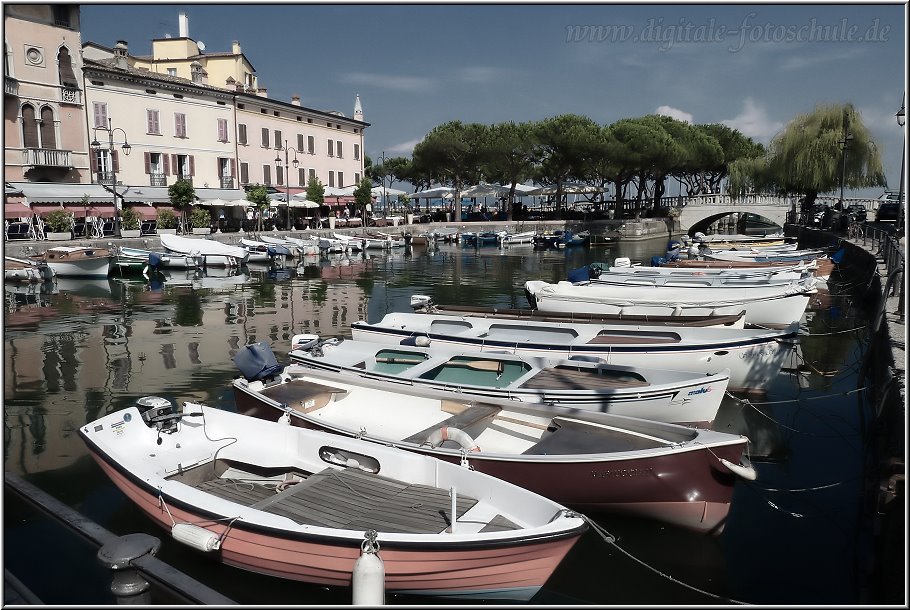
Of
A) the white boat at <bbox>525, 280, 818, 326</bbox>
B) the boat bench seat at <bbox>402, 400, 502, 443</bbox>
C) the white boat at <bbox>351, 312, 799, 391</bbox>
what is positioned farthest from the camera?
the white boat at <bbox>525, 280, 818, 326</bbox>

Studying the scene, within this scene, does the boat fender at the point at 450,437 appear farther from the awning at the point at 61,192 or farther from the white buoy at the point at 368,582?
the awning at the point at 61,192

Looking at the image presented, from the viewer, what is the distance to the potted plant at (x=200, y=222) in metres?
40.2

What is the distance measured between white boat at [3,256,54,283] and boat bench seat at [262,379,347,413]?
22881mm

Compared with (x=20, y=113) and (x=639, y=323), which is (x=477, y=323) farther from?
(x=20, y=113)

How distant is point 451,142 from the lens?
2243 inches

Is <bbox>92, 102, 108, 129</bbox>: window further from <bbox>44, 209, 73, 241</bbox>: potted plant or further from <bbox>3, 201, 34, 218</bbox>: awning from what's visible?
<bbox>3, 201, 34, 218</bbox>: awning

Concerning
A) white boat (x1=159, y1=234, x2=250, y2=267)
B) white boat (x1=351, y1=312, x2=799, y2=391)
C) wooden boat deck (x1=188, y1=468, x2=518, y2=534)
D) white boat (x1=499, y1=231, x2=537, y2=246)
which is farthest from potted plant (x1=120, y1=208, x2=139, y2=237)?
wooden boat deck (x1=188, y1=468, x2=518, y2=534)

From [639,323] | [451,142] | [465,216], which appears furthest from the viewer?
[465,216]

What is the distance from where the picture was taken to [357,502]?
239 inches

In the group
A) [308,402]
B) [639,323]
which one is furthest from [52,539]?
[639,323]

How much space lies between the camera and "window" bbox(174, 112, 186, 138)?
4422cm

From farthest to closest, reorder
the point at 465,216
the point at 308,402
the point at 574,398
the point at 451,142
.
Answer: the point at 465,216 < the point at 451,142 < the point at 308,402 < the point at 574,398

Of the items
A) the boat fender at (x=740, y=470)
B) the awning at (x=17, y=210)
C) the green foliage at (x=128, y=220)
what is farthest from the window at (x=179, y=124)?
the boat fender at (x=740, y=470)

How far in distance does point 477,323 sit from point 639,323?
3.23m
